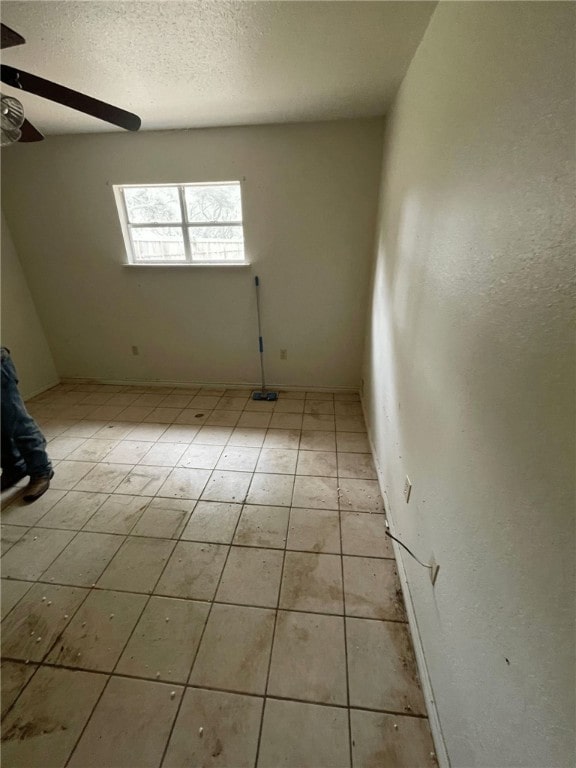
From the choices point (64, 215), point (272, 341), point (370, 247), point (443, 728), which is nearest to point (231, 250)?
point (272, 341)

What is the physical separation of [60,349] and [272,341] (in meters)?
2.55

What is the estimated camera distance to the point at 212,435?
104 inches

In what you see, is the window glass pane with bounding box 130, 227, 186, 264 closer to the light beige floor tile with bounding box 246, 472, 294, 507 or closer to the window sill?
the window sill

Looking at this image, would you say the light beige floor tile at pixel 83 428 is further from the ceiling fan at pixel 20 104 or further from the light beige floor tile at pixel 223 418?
the ceiling fan at pixel 20 104

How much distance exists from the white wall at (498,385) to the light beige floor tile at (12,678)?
A: 1.49m

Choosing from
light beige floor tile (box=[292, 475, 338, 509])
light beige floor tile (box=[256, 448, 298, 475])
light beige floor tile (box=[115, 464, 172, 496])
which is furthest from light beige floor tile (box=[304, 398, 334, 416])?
light beige floor tile (box=[115, 464, 172, 496])

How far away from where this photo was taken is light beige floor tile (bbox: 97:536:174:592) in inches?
56.9

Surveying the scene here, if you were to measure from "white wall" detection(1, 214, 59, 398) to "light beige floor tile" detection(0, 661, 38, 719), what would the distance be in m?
2.88

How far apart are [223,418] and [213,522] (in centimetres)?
127

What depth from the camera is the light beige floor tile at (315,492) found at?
1880mm

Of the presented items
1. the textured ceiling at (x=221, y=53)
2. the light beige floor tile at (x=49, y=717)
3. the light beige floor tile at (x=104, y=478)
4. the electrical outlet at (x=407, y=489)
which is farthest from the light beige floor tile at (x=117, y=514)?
the textured ceiling at (x=221, y=53)

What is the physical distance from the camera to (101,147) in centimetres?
273

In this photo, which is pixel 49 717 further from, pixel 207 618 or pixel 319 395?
pixel 319 395

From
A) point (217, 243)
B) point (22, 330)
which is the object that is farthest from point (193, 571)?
point (22, 330)
